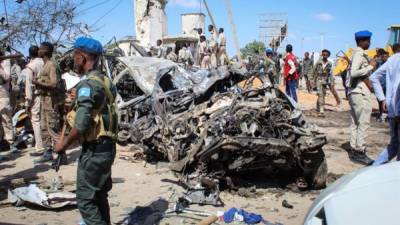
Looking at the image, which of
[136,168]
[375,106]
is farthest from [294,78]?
[136,168]

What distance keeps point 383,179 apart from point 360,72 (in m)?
4.66

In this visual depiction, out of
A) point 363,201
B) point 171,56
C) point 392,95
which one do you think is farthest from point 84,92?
point 171,56

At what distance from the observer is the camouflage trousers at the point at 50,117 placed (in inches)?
279

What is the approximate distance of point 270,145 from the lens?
17.2ft

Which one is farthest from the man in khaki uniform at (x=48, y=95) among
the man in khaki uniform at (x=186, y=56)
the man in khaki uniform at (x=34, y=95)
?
the man in khaki uniform at (x=186, y=56)

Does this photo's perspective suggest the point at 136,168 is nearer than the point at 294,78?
Yes

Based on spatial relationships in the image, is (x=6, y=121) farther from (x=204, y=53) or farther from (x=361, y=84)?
(x=204, y=53)

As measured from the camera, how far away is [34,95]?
759 centimetres

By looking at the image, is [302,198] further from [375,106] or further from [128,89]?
[375,106]

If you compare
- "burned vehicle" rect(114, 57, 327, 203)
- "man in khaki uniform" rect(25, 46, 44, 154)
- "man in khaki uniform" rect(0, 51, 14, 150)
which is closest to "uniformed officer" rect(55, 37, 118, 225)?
"burned vehicle" rect(114, 57, 327, 203)

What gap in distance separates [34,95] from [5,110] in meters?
0.87

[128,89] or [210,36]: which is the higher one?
[210,36]

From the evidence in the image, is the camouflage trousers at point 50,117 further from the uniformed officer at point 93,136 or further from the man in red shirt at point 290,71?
the man in red shirt at point 290,71

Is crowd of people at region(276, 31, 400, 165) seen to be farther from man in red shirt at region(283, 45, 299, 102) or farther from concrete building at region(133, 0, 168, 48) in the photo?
concrete building at region(133, 0, 168, 48)
